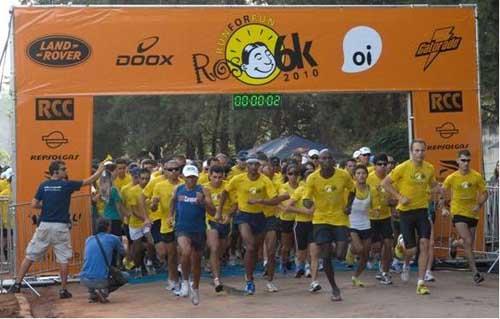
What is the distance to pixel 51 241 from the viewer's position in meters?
13.7

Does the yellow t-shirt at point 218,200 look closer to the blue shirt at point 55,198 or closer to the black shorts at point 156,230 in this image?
the black shorts at point 156,230

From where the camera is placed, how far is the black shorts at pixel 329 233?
1222 cm

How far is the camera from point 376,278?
14523 mm

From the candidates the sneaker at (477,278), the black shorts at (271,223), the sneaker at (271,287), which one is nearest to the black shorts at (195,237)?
the sneaker at (271,287)

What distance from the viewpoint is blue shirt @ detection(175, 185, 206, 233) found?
40.5 feet

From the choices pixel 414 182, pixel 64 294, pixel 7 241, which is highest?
pixel 414 182

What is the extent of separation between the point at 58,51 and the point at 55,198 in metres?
2.98

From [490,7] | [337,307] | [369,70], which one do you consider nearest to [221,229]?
[337,307]

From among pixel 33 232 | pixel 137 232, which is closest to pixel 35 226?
pixel 33 232

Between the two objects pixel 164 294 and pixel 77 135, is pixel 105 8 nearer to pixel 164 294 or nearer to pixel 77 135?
pixel 77 135

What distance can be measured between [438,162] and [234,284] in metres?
4.71

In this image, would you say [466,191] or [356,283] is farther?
[466,191]

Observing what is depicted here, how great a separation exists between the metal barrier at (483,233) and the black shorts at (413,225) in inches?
133

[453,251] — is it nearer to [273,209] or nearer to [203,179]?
[273,209]
